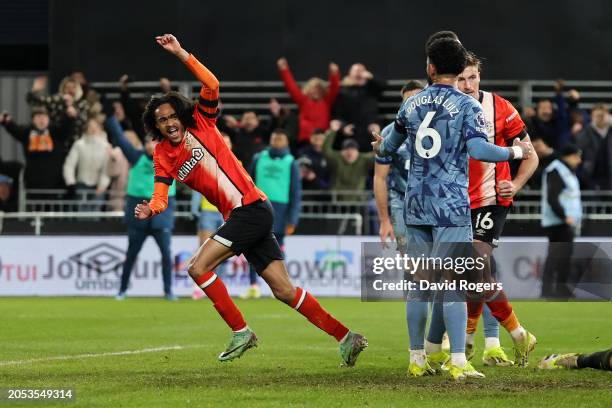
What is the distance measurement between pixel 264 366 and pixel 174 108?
7.02ft

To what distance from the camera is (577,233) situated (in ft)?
73.0

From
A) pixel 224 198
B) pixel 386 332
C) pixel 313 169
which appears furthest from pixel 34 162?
pixel 224 198

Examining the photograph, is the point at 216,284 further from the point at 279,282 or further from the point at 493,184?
the point at 493,184

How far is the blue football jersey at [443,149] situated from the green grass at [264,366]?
1183 mm

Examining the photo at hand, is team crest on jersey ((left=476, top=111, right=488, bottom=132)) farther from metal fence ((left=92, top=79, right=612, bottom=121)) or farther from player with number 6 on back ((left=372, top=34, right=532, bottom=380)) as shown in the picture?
metal fence ((left=92, top=79, right=612, bottom=121))

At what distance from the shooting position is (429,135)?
923cm

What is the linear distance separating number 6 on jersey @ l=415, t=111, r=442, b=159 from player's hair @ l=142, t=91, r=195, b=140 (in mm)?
2135

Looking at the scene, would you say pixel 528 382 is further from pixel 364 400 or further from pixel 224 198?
pixel 224 198

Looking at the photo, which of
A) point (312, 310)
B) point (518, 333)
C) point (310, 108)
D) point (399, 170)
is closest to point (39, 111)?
point (310, 108)

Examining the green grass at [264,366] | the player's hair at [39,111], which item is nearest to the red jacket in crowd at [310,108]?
the player's hair at [39,111]

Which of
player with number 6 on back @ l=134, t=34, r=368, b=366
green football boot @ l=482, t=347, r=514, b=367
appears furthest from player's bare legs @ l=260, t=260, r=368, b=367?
green football boot @ l=482, t=347, r=514, b=367

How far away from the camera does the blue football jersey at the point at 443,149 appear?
917 centimetres

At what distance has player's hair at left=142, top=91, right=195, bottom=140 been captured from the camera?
34.6ft

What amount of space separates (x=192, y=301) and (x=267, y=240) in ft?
33.3
